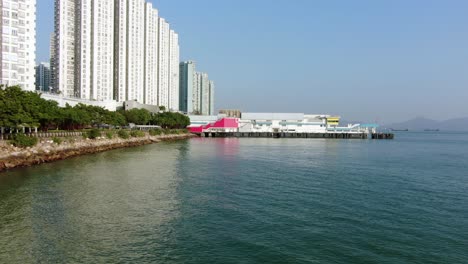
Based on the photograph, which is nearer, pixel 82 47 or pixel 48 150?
pixel 48 150

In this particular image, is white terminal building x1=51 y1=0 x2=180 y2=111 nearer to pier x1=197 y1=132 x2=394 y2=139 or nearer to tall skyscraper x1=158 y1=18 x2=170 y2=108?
tall skyscraper x1=158 y1=18 x2=170 y2=108

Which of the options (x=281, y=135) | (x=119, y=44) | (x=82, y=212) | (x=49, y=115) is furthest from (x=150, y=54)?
(x=82, y=212)

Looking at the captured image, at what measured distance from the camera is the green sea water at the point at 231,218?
1634cm

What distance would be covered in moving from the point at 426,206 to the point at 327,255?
510 inches

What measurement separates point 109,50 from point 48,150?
234ft

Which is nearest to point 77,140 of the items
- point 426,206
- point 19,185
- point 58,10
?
point 19,185

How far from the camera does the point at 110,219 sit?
21172 mm

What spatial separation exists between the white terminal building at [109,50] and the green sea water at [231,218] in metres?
72.0

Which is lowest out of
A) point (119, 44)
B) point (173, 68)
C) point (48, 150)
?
point (48, 150)

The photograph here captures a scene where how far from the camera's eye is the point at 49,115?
6131cm

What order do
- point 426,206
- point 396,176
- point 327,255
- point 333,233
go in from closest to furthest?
point 327,255 → point 333,233 → point 426,206 → point 396,176

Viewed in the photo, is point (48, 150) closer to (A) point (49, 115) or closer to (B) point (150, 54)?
(A) point (49, 115)

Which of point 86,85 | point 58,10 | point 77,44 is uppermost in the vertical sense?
point 58,10

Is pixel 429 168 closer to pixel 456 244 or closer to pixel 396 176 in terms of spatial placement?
pixel 396 176
